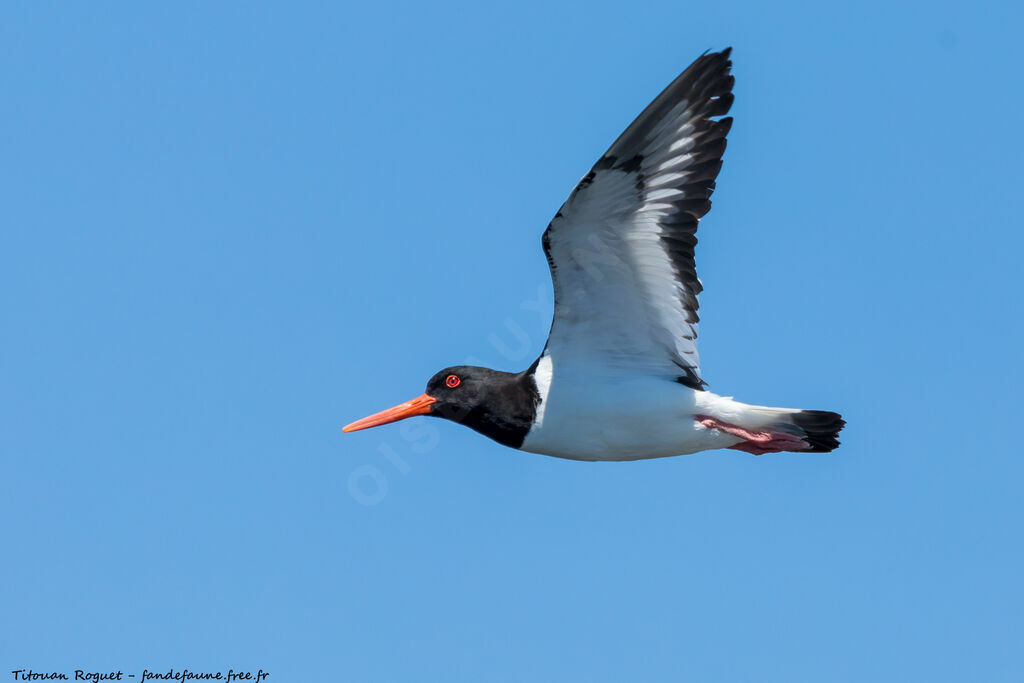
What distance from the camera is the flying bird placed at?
25.3ft

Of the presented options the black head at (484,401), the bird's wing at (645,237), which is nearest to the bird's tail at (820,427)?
the bird's wing at (645,237)

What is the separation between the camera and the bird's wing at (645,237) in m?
7.66

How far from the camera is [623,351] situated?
8570 millimetres

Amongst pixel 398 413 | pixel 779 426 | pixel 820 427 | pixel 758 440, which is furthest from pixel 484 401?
pixel 820 427

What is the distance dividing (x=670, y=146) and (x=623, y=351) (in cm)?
168

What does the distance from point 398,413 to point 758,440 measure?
3098 millimetres

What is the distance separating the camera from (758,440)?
8.60 m

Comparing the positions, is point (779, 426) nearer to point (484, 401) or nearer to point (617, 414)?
point (617, 414)

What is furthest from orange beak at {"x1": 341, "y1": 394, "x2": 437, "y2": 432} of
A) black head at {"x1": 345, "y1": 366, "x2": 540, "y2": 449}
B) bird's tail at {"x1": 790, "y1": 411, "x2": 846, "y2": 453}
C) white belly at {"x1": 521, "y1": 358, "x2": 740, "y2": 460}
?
bird's tail at {"x1": 790, "y1": 411, "x2": 846, "y2": 453}

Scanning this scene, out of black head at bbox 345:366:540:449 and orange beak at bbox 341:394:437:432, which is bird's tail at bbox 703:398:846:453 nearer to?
black head at bbox 345:366:540:449

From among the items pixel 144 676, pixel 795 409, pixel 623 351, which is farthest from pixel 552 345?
pixel 144 676

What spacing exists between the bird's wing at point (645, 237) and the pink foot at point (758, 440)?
356 millimetres

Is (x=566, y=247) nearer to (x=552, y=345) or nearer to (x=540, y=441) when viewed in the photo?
(x=552, y=345)

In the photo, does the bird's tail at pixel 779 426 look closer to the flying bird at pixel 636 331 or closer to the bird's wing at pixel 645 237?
the flying bird at pixel 636 331
